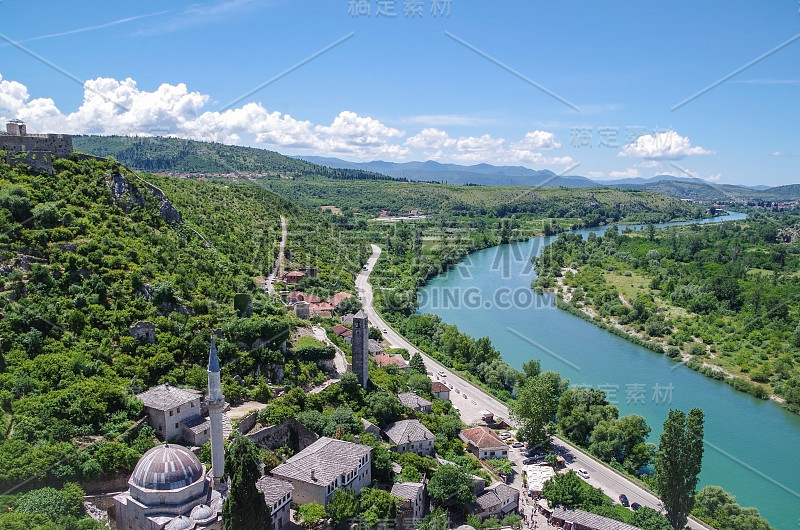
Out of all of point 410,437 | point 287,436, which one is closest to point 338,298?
point 410,437

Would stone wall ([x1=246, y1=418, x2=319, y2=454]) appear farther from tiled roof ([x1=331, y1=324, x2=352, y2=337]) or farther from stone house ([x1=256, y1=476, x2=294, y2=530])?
tiled roof ([x1=331, y1=324, x2=352, y2=337])

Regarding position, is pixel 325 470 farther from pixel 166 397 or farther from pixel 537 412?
pixel 537 412

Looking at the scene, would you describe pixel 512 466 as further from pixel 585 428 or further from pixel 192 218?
pixel 192 218

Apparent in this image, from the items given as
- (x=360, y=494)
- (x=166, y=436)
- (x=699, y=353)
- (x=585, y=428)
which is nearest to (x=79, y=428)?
(x=166, y=436)

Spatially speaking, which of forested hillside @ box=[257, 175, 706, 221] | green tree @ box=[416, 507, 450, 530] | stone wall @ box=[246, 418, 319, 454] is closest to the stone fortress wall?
stone wall @ box=[246, 418, 319, 454]

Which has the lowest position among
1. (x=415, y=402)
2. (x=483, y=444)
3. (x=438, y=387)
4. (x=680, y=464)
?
(x=483, y=444)
